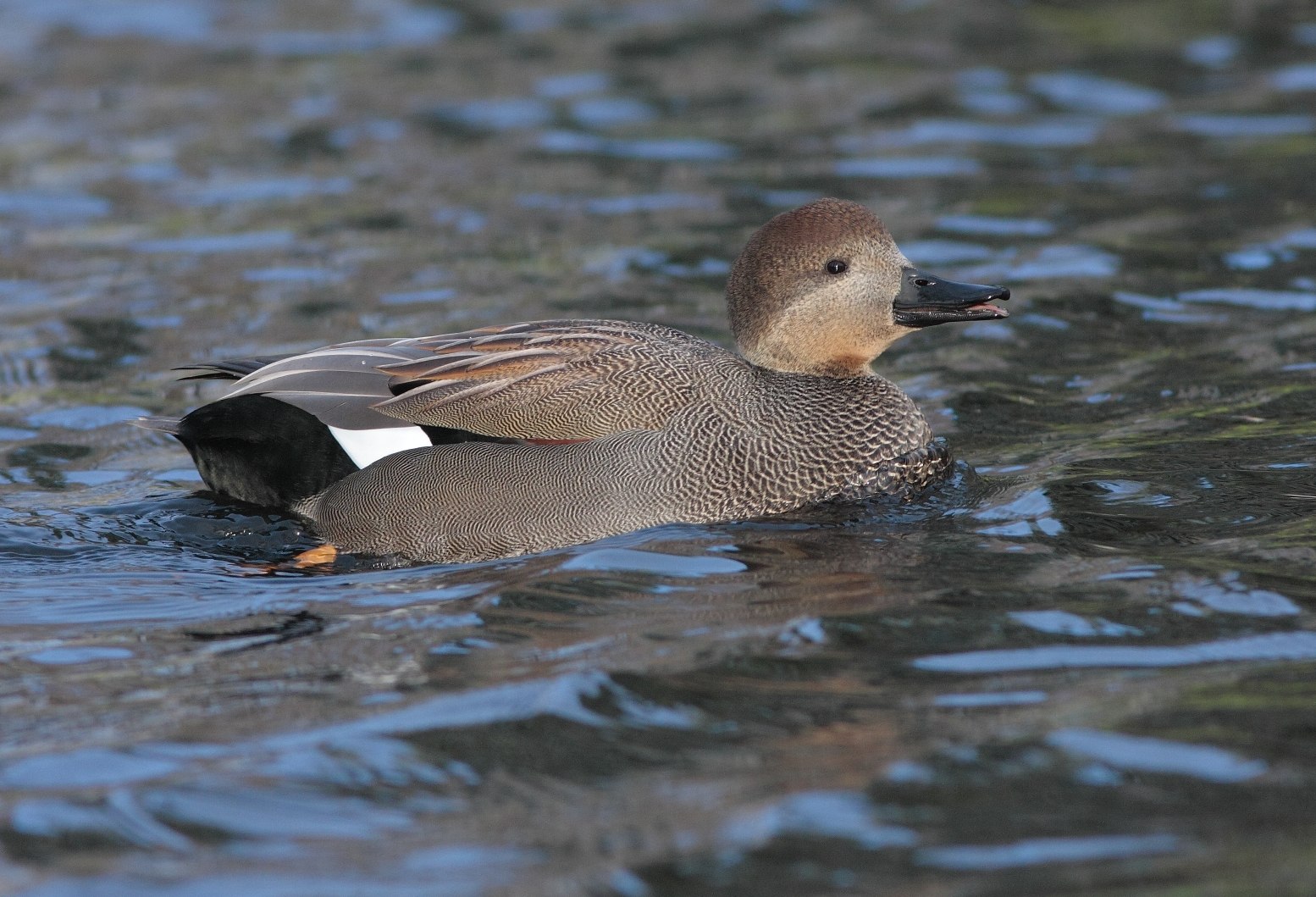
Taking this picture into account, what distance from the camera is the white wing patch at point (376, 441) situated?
6.59m

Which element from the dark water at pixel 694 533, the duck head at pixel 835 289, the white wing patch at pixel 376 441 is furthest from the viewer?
the duck head at pixel 835 289

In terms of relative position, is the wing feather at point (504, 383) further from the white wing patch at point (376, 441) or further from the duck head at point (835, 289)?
the duck head at point (835, 289)

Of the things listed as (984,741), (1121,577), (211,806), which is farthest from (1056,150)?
(211,806)

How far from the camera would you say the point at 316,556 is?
6570mm

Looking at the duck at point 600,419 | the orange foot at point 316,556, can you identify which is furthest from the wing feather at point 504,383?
the orange foot at point 316,556

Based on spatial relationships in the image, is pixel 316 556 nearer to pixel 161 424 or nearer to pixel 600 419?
pixel 161 424

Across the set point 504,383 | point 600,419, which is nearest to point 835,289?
point 600,419

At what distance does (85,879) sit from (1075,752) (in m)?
2.46

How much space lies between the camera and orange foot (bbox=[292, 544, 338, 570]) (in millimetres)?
6496

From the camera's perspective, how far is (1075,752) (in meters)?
4.37

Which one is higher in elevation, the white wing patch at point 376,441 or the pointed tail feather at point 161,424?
the pointed tail feather at point 161,424

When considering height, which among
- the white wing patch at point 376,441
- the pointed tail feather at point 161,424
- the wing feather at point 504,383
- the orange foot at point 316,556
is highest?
the wing feather at point 504,383

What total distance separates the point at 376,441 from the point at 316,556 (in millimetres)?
505

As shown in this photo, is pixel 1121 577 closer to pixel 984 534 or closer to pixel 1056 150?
pixel 984 534
